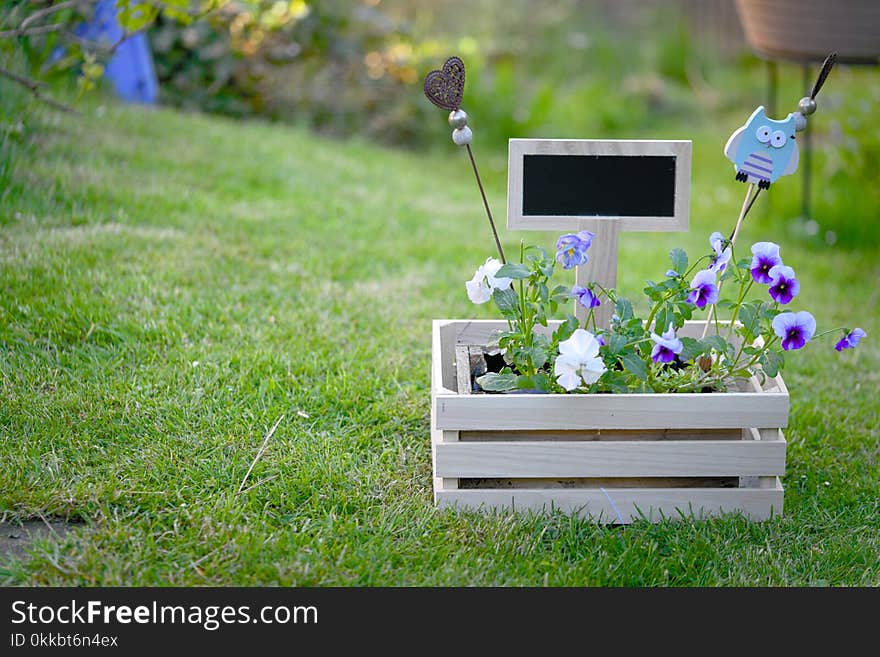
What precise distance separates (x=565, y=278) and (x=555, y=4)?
4431 millimetres

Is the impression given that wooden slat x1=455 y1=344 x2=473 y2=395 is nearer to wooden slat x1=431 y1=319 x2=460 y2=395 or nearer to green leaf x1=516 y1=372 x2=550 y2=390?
wooden slat x1=431 y1=319 x2=460 y2=395

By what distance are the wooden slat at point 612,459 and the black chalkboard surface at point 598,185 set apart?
53 cm

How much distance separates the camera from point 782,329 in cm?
211

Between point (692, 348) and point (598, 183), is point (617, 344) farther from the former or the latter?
point (598, 183)

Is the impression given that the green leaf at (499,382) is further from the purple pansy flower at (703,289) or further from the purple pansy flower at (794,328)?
the purple pansy flower at (794,328)

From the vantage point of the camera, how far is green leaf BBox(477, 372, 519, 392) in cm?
221

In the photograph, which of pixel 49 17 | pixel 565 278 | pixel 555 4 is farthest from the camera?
pixel 555 4

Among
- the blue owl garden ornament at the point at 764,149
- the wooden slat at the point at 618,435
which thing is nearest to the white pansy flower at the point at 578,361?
the wooden slat at the point at 618,435

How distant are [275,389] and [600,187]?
1001 millimetres

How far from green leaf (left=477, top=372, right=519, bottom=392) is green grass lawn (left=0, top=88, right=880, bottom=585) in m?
0.29

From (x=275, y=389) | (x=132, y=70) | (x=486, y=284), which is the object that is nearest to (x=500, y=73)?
(x=132, y=70)

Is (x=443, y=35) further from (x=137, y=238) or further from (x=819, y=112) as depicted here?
(x=137, y=238)

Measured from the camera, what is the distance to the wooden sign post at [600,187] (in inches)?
88.9
